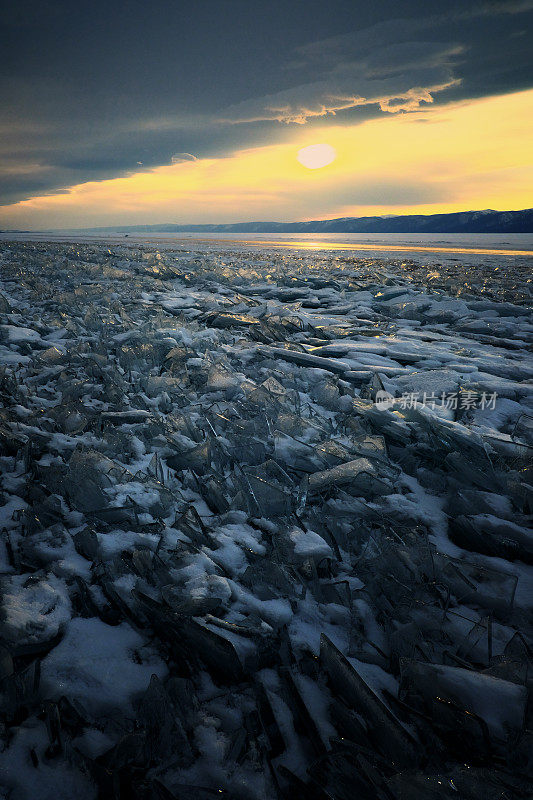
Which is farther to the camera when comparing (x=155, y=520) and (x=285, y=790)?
(x=155, y=520)

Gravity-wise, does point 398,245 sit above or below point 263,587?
above

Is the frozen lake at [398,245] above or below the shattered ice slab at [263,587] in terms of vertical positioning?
above

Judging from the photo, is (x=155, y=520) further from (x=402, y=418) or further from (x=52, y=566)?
(x=402, y=418)

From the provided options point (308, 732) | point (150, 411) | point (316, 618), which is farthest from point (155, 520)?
point (150, 411)

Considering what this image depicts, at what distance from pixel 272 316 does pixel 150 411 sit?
3099 millimetres

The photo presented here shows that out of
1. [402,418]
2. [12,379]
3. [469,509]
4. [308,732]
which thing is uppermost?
[12,379]

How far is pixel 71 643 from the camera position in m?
1.14

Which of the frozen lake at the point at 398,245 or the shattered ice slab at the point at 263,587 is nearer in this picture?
the shattered ice slab at the point at 263,587

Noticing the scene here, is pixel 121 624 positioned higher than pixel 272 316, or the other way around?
pixel 272 316

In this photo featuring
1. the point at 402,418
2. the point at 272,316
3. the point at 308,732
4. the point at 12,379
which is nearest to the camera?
the point at 308,732

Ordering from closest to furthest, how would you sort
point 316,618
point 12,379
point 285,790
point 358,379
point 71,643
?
point 285,790
point 71,643
point 316,618
point 12,379
point 358,379

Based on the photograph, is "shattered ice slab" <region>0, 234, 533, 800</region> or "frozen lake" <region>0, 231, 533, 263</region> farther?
"frozen lake" <region>0, 231, 533, 263</region>

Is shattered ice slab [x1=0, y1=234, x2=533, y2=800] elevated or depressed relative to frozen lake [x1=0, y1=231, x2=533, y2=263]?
depressed

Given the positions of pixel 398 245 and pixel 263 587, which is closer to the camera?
pixel 263 587
